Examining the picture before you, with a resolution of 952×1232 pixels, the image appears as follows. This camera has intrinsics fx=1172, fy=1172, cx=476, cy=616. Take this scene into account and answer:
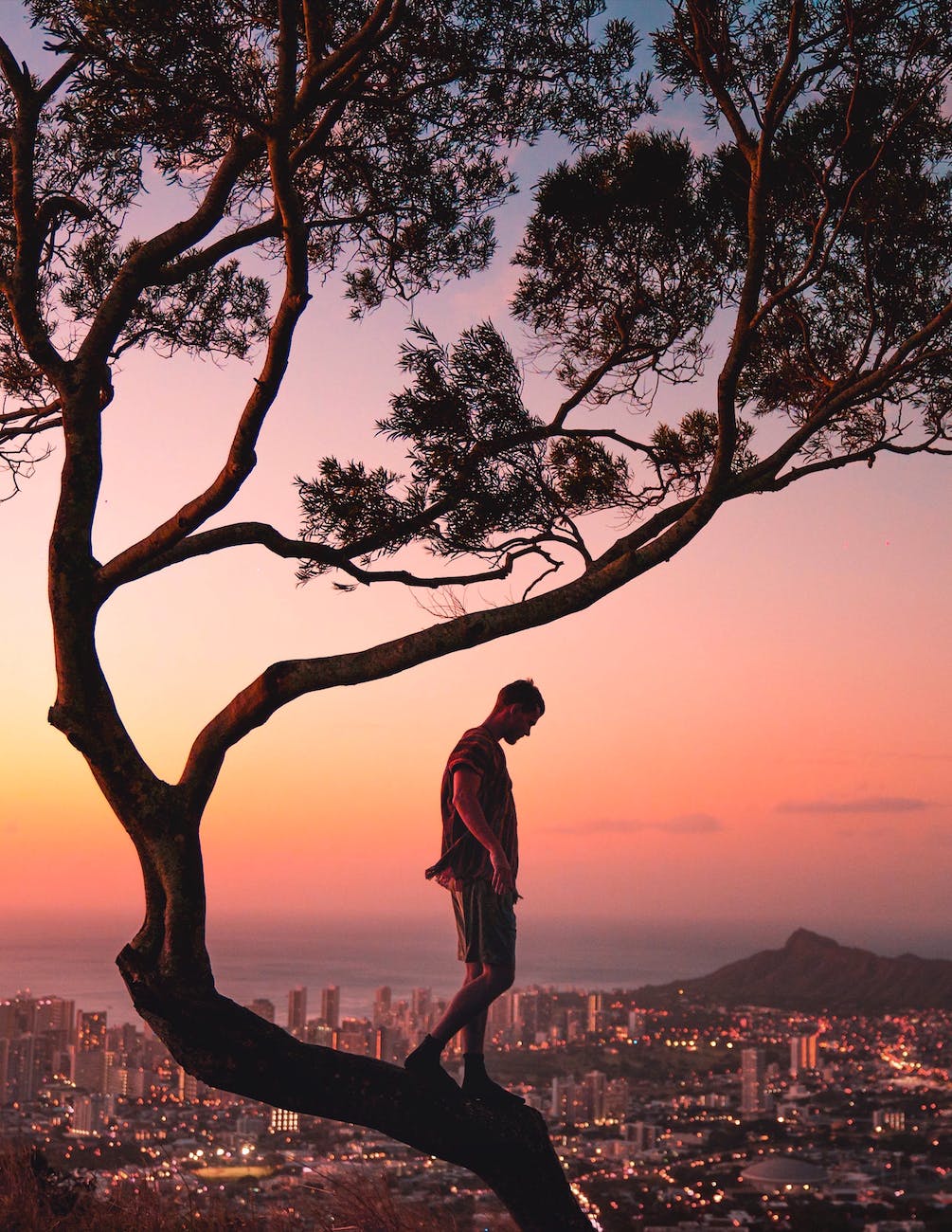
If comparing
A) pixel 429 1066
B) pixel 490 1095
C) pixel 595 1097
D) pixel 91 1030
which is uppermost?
pixel 429 1066

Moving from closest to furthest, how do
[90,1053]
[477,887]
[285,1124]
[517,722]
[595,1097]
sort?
1. [477,887]
2. [517,722]
3. [285,1124]
4. [595,1097]
5. [90,1053]

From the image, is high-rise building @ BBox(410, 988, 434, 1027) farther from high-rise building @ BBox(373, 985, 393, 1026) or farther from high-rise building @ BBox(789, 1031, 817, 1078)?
high-rise building @ BBox(789, 1031, 817, 1078)

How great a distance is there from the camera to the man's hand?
439cm

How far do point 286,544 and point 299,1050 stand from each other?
6.04 feet

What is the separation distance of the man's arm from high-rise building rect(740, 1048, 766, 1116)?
1069 cm

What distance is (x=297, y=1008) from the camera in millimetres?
17188

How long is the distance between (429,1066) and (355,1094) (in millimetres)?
348

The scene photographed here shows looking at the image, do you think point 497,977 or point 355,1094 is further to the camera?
point 497,977

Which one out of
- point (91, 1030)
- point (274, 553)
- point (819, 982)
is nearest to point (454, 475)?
point (274, 553)

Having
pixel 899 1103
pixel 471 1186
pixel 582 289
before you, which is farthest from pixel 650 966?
pixel 582 289

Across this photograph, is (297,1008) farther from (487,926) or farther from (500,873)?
(500,873)

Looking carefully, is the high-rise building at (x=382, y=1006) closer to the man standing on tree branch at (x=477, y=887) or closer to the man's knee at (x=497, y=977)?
the man standing on tree branch at (x=477, y=887)

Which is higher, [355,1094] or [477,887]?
[477,887]

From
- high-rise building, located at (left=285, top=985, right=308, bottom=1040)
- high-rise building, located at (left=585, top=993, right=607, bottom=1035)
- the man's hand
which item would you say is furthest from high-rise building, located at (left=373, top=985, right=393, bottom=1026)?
the man's hand
